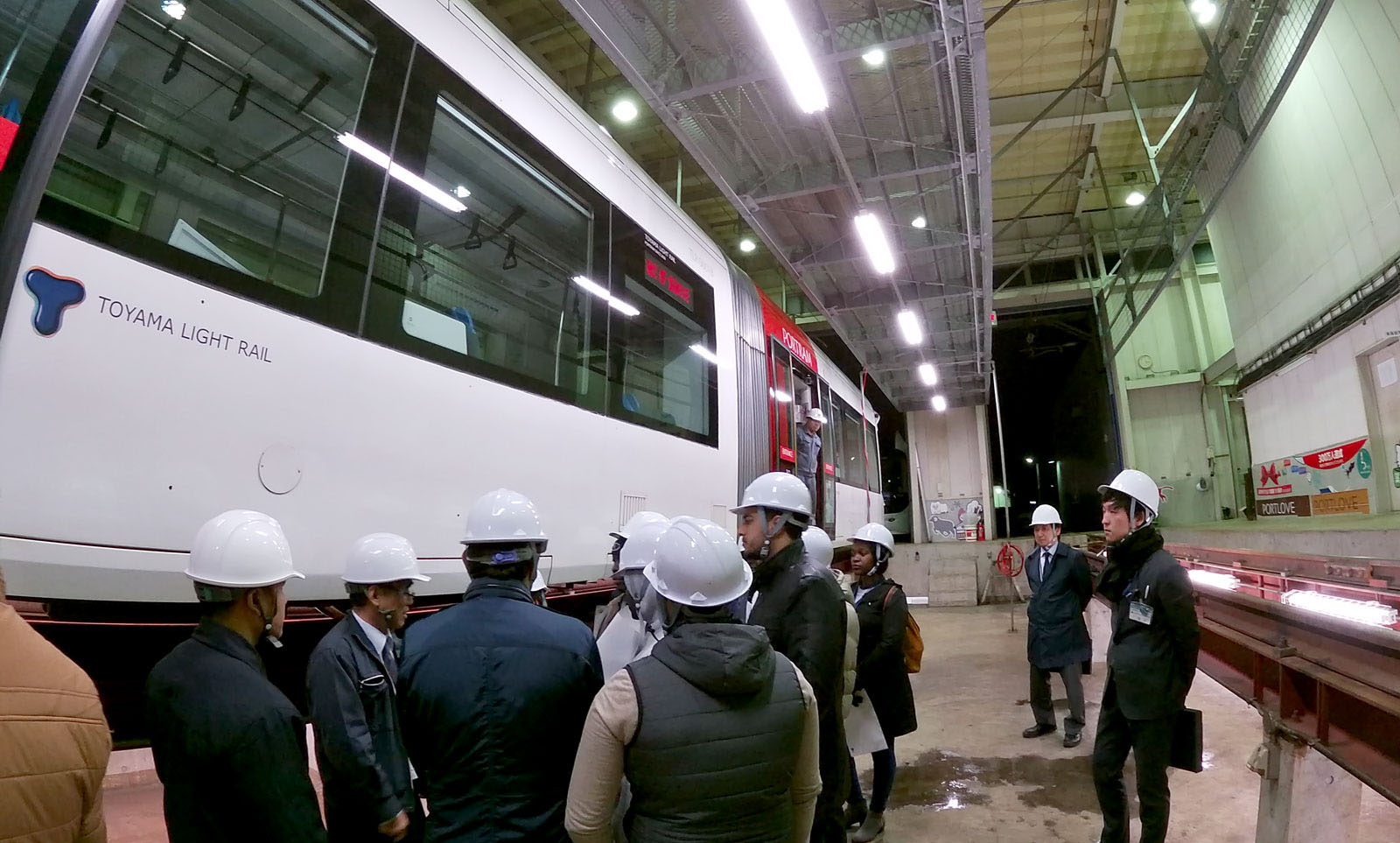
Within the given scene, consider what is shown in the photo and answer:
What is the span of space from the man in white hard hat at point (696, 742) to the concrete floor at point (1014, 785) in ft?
8.02

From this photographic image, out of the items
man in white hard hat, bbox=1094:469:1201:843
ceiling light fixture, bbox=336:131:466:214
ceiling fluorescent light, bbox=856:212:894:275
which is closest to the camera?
ceiling light fixture, bbox=336:131:466:214

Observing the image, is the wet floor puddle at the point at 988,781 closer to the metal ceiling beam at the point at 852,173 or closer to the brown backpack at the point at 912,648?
the brown backpack at the point at 912,648

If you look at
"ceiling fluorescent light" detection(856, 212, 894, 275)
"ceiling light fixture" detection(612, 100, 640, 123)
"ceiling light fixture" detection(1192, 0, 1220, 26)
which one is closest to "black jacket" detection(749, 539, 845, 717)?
"ceiling fluorescent light" detection(856, 212, 894, 275)

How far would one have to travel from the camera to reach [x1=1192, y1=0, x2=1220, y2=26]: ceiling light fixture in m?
7.54

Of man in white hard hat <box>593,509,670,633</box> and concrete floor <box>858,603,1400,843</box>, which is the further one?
concrete floor <box>858,603,1400,843</box>

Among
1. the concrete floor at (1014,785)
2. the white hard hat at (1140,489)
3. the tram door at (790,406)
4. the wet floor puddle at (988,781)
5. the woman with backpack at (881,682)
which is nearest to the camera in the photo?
the white hard hat at (1140,489)

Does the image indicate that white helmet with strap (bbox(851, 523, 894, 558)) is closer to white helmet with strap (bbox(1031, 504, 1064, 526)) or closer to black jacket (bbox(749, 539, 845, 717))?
black jacket (bbox(749, 539, 845, 717))

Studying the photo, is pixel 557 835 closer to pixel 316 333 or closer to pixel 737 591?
pixel 737 591

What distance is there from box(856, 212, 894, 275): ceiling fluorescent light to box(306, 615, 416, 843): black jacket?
6.31 meters

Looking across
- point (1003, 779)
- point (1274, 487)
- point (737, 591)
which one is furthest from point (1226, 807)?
point (1274, 487)

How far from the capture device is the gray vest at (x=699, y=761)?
4.61ft

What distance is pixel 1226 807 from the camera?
3.46 m

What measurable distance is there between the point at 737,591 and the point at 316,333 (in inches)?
54.5

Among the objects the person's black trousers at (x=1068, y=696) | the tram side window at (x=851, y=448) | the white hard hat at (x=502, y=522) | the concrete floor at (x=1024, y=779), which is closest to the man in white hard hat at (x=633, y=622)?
the white hard hat at (x=502, y=522)
